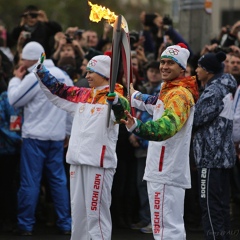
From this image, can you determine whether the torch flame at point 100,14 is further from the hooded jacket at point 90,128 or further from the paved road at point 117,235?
the paved road at point 117,235

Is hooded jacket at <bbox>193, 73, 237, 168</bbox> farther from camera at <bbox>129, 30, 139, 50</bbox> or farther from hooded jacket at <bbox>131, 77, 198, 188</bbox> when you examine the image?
camera at <bbox>129, 30, 139, 50</bbox>

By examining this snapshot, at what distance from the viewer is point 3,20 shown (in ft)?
104

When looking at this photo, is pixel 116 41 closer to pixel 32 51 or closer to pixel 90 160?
pixel 90 160

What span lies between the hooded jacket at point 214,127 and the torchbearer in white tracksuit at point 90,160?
802 mm

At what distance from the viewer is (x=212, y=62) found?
8.66 metres

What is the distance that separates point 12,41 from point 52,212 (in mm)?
3731

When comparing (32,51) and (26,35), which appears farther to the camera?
(26,35)

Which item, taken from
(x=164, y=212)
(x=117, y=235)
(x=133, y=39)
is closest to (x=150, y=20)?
(x=133, y=39)

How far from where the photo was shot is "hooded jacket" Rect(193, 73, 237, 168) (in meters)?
8.48

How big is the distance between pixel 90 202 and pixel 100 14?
1787mm

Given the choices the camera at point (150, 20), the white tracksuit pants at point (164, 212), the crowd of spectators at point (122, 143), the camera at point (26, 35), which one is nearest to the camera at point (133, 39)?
the crowd of spectators at point (122, 143)

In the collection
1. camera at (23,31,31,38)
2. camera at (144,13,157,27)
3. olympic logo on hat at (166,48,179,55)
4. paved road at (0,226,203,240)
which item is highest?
camera at (144,13,157,27)

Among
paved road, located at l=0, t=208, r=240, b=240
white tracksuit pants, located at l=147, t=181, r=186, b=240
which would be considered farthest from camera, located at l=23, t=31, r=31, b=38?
white tracksuit pants, located at l=147, t=181, r=186, b=240

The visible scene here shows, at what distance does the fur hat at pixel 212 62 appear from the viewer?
8.66m
